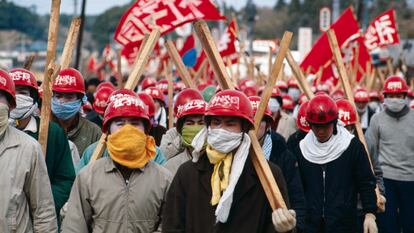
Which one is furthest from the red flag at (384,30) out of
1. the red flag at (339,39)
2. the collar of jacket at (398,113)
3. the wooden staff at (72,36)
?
the wooden staff at (72,36)

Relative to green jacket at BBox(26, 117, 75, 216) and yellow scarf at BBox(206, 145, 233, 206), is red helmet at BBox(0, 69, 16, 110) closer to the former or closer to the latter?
green jacket at BBox(26, 117, 75, 216)

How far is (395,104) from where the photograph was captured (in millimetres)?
12281

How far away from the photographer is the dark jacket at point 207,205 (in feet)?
20.2

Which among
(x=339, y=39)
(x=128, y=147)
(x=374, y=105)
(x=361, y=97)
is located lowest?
(x=374, y=105)

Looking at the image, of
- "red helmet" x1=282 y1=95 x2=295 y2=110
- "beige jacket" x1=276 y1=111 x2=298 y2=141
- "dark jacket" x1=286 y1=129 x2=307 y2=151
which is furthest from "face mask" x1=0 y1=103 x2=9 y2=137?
"red helmet" x1=282 y1=95 x2=295 y2=110

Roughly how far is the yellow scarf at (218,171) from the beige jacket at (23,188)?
43.0 inches

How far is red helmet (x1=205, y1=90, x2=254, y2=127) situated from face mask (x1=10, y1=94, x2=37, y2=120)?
1.90m

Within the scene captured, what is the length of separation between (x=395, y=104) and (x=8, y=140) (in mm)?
6645

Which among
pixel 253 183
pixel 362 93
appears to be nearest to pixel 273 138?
pixel 253 183

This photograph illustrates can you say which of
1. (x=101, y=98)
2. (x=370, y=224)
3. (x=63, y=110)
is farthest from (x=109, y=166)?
(x=101, y=98)

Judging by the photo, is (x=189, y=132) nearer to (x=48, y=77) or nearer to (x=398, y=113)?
(x=48, y=77)

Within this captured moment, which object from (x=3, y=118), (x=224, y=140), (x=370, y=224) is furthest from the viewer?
(x=370, y=224)

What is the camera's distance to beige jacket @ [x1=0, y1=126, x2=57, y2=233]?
644 cm

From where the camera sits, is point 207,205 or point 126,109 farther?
point 126,109
